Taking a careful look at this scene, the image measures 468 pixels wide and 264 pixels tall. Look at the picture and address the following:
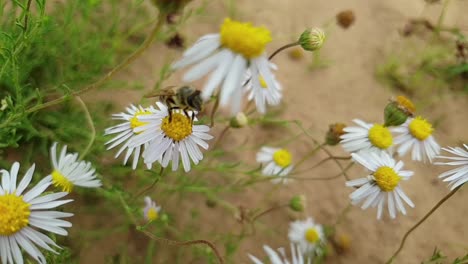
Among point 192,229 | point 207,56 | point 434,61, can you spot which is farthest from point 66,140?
point 434,61

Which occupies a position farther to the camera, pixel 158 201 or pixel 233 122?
pixel 158 201

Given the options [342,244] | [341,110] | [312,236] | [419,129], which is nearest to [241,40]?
[419,129]

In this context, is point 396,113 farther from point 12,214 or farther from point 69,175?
point 12,214

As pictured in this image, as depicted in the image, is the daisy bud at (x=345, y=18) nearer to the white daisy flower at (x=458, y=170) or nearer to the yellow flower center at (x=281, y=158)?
the yellow flower center at (x=281, y=158)

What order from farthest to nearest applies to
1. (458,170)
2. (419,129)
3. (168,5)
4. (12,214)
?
(419,129)
(458,170)
(12,214)
(168,5)

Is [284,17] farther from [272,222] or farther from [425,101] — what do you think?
[272,222]

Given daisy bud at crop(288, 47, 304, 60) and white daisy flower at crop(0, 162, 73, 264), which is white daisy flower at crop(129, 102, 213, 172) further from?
daisy bud at crop(288, 47, 304, 60)
